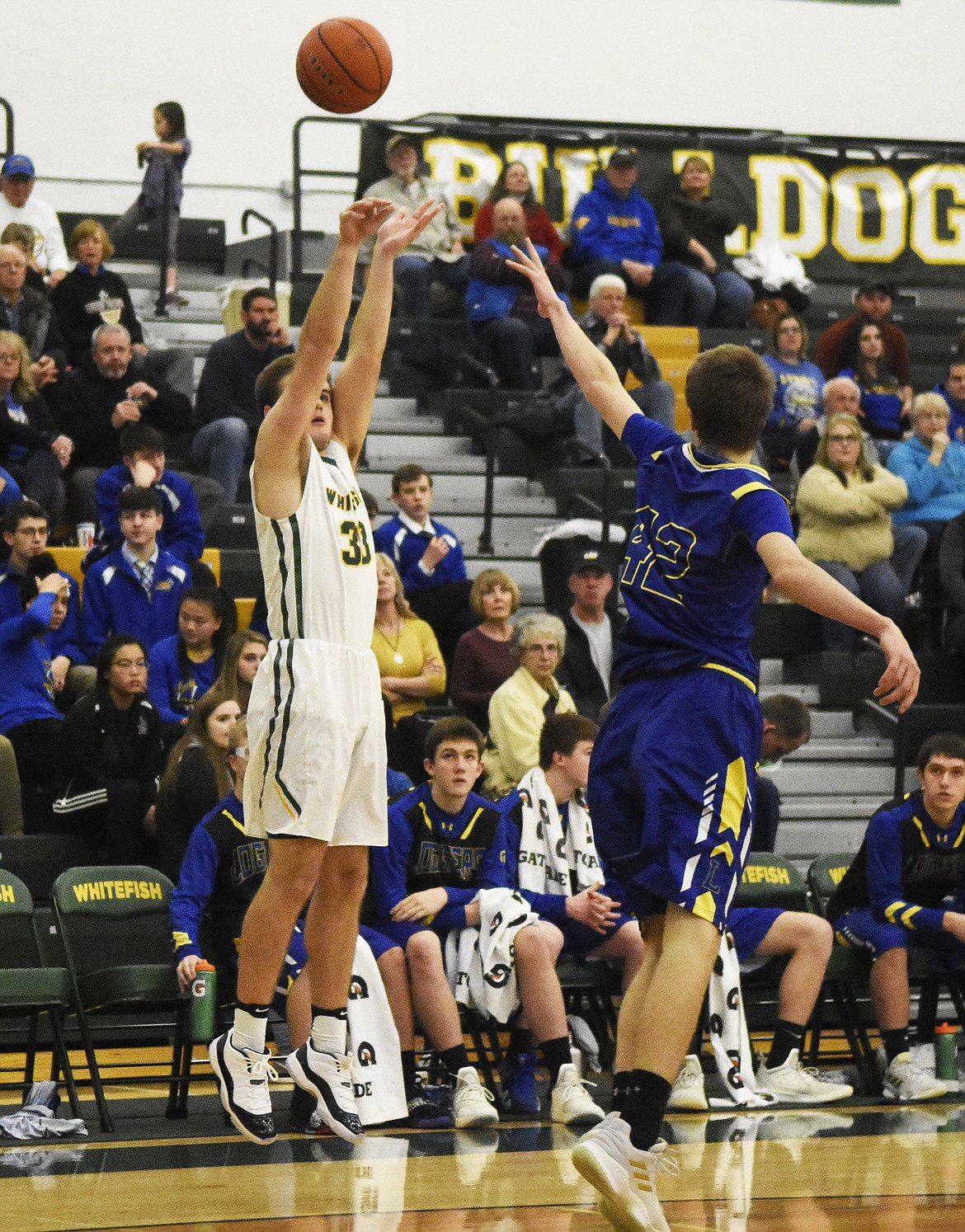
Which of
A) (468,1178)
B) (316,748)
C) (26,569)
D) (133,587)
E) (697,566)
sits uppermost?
(697,566)

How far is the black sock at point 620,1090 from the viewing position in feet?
15.1

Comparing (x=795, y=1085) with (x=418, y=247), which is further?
(x=418, y=247)

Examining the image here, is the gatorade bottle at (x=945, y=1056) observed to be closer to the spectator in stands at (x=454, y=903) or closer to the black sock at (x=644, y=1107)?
the spectator in stands at (x=454, y=903)

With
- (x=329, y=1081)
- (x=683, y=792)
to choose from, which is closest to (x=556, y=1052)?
(x=329, y=1081)

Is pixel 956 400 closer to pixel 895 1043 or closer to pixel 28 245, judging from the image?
pixel 895 1043

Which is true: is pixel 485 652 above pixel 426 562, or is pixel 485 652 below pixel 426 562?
below

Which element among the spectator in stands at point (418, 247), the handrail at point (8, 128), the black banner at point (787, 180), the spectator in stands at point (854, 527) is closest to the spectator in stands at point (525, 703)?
the spectator in stands at point (854, 527)

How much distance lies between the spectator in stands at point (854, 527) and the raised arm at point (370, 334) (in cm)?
562

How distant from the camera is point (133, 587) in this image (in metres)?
8.98

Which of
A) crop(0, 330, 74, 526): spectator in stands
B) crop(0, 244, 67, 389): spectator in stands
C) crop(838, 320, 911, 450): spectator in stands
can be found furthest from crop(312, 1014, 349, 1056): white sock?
crop(838, 320, 911, 450): spectator in stands

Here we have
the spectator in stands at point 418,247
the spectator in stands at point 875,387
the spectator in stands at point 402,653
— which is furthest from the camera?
the spectator in stands at point 418,247

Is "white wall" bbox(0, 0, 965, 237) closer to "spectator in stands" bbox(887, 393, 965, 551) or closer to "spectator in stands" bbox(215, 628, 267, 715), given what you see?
"spectator in stands" bbox(887, 393, 965, 551)

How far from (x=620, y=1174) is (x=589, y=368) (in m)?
2.10

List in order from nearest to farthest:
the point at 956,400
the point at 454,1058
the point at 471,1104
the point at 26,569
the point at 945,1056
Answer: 1. the point at 471,1104
2. the point at 454,1058
3. the point at 945,1056
4. the point at 26,569
5. the point at 956,400
